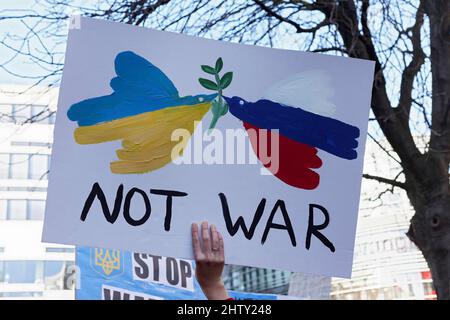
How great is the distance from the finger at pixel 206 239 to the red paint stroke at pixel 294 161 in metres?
0.34

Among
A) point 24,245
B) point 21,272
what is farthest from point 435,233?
point 21,272

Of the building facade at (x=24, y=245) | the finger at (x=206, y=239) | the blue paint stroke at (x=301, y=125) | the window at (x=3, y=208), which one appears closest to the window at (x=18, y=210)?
the building facade at (x=24, y=245)

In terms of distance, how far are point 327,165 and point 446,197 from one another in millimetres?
2770

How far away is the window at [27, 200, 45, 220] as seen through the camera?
16.2 meters

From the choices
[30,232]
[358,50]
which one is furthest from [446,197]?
[30,232]

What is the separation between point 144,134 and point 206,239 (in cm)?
41

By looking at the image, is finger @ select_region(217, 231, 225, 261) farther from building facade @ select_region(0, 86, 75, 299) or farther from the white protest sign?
building facade @ select_region(0, 86, 75, 299)

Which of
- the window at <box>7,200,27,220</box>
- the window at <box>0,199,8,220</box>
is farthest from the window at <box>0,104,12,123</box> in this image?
the window at <box>0,199,8,220</box>

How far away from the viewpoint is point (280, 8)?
6.15m

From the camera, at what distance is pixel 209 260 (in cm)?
256

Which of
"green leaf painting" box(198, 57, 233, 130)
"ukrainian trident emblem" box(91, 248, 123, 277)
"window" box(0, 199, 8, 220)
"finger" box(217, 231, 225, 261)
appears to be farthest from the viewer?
"window" box(0, 199, 8, 220)

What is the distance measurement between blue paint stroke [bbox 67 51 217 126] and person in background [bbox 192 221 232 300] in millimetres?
431

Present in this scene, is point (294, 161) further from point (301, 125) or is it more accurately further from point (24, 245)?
point (24, 245)
